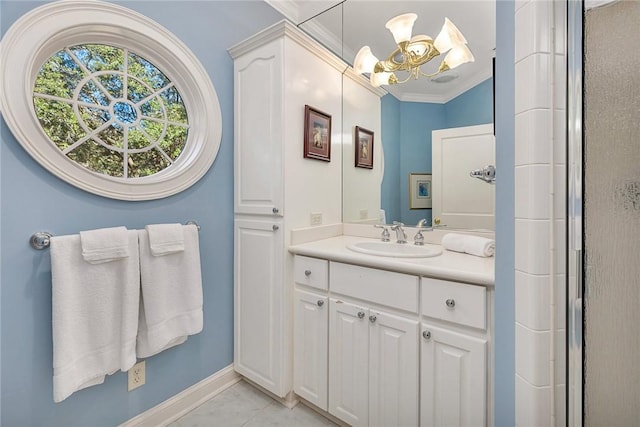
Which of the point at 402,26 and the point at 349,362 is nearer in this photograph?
the point at 349,362

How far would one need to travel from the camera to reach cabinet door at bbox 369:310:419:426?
44.8 inches

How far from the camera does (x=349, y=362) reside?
4.33 ft

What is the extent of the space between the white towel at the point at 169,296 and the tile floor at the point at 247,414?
41 centimetres

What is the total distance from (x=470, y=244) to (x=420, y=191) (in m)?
0.50

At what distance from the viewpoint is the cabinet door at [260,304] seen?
60.3 inches

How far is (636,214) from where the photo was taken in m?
0.62

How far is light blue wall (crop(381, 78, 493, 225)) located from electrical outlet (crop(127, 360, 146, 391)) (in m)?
1.57

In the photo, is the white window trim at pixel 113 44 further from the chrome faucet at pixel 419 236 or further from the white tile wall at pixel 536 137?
the white tile wall at pixel 536 137

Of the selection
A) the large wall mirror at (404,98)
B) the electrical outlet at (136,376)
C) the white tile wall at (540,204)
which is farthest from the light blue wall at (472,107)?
the electrical outlet at (136,376)

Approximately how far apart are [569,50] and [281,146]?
45.8 inches

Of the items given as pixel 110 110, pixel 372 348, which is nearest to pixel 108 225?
pixel 110 110

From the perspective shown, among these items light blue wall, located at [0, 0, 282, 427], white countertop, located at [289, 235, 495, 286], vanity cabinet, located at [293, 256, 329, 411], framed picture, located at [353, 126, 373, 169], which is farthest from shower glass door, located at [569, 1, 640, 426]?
light blue wall, located at [0, 0, 282, 427]

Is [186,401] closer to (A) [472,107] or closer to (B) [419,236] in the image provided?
(B) [419,236]

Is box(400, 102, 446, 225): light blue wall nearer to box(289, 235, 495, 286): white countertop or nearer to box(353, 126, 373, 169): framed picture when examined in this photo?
box(353, 126, 373, 169): framed picture
